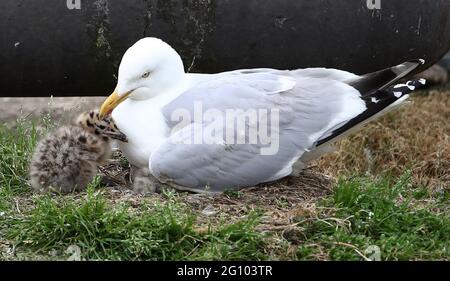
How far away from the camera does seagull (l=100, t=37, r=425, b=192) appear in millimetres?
4980

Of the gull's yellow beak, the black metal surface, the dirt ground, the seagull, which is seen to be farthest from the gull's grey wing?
the dirt ground

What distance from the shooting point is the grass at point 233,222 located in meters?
4.31

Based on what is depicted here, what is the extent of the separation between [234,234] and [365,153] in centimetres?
283

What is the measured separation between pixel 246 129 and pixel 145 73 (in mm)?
589

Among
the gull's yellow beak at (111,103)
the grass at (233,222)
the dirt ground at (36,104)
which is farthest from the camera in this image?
the dirt ground at (36,104)

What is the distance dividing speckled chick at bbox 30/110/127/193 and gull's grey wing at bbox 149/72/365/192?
353mm

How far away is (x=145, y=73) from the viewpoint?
511 cm

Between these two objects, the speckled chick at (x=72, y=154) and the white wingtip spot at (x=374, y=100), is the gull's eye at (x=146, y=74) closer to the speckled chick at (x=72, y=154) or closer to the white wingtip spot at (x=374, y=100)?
the speckled chick at (x=72, y=154)

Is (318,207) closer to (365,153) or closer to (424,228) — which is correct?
(424,228)

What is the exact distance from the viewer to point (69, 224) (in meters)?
4.39

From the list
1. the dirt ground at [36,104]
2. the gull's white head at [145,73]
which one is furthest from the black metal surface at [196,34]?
the dirt ground at [36,104]

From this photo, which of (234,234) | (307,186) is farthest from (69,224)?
(307,186)

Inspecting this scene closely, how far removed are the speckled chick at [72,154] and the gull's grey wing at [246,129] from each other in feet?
1.16

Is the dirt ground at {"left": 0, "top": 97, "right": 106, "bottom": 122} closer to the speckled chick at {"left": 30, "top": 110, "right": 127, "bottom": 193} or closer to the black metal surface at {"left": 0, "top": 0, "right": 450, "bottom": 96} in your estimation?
the black metal surface at {"left": 0, "top": 0, "right": 450, "bottom": 96}
